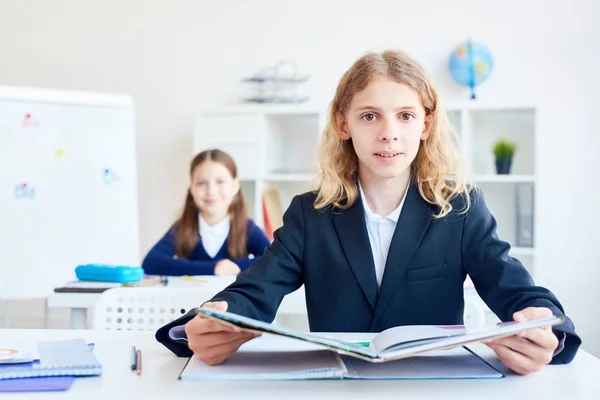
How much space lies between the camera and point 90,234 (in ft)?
12.0

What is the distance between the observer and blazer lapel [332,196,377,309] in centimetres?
141

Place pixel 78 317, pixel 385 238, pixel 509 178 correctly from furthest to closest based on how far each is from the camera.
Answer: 1. pixel 509 178
2. pixel 78 317
3. pixel 385 238

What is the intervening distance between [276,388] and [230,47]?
367 centimetres

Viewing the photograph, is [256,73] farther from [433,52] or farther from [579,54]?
[579,54]

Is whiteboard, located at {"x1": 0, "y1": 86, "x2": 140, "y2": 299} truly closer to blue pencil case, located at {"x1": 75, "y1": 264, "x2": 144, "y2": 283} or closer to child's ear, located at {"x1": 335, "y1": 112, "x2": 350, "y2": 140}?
blue pencil case, located at {"x1": 75, "y1": 264, "x2": 144, "y2": 283}

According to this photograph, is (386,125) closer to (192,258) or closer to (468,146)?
(192,258)

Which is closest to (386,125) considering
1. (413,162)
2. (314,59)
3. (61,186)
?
(413,162)

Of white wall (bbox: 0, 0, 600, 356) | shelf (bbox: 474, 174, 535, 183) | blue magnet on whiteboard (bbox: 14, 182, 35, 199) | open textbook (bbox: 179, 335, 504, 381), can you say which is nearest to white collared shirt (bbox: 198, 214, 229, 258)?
blue magnet on whiteboard (bbox: 14, 182, 35, 199)

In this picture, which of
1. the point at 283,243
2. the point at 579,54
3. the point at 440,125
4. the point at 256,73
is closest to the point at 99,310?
the point at 283,243

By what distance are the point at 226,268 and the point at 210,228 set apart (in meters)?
0.46

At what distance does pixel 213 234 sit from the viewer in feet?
11.6

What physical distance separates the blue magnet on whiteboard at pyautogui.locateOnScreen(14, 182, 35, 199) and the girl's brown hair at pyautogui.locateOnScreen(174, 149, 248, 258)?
67cm

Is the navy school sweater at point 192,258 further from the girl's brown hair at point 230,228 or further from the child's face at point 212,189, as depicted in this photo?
the child's face at point 212,189

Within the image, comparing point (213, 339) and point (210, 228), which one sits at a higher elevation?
point (213, 339)
